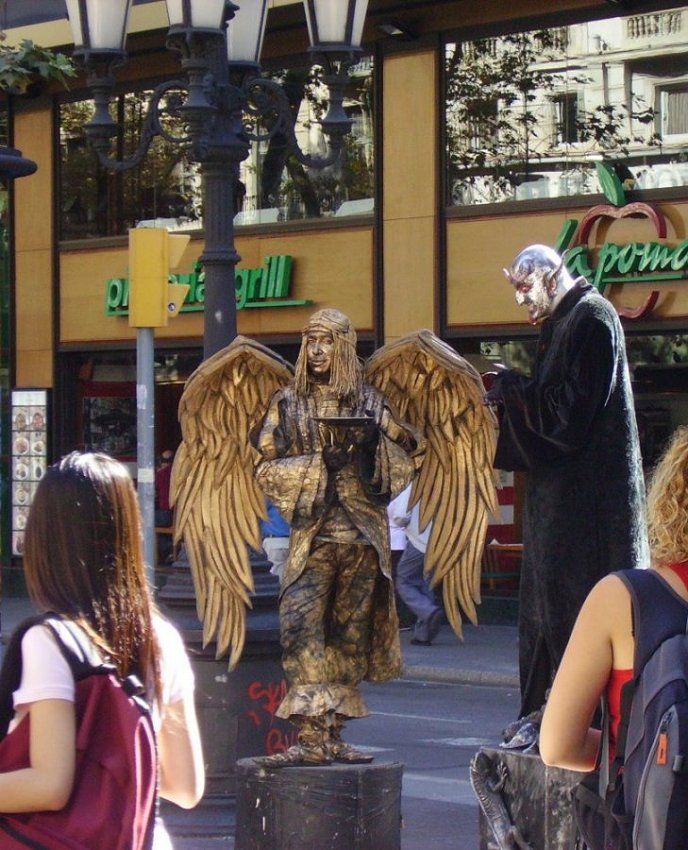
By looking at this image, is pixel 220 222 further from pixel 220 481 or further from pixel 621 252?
pixel 621 252

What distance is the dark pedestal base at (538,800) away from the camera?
529 centimetres

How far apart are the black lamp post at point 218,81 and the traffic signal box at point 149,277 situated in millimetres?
529

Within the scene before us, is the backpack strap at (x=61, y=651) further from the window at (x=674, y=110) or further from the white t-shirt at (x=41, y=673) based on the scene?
the window at (x=674, y=110)

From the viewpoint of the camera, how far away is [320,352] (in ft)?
20.9

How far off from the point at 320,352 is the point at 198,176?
13032 mm

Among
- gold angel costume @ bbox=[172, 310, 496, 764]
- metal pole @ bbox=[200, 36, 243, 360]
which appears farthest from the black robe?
metal pole @ bbox=[200, 36, 243, 360]

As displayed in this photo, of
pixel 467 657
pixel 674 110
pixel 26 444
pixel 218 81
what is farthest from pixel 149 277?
pixel 26 444

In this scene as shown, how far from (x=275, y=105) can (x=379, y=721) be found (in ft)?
13.8

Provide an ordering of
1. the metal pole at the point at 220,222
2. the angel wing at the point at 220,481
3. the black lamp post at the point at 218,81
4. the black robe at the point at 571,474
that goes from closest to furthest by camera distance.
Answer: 1. the black robe at the point at 571,474
2. the angel wing at the point at 220,481
3. the metal pole at the point at 220,222
4. the black lamp post at the point at 218,81

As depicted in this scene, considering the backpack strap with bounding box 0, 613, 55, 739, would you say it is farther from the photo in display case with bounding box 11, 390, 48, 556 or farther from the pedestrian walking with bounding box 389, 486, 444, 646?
the photo in display case with bounding box 11, 390, 48, 556

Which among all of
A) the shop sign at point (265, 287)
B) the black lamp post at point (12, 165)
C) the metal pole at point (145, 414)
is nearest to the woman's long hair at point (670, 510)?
the black lamp post at point (12, 165)

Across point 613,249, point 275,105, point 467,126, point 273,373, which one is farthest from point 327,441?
point 467,126

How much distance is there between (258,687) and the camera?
7641 mm

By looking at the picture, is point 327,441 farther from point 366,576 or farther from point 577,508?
point 577,508
